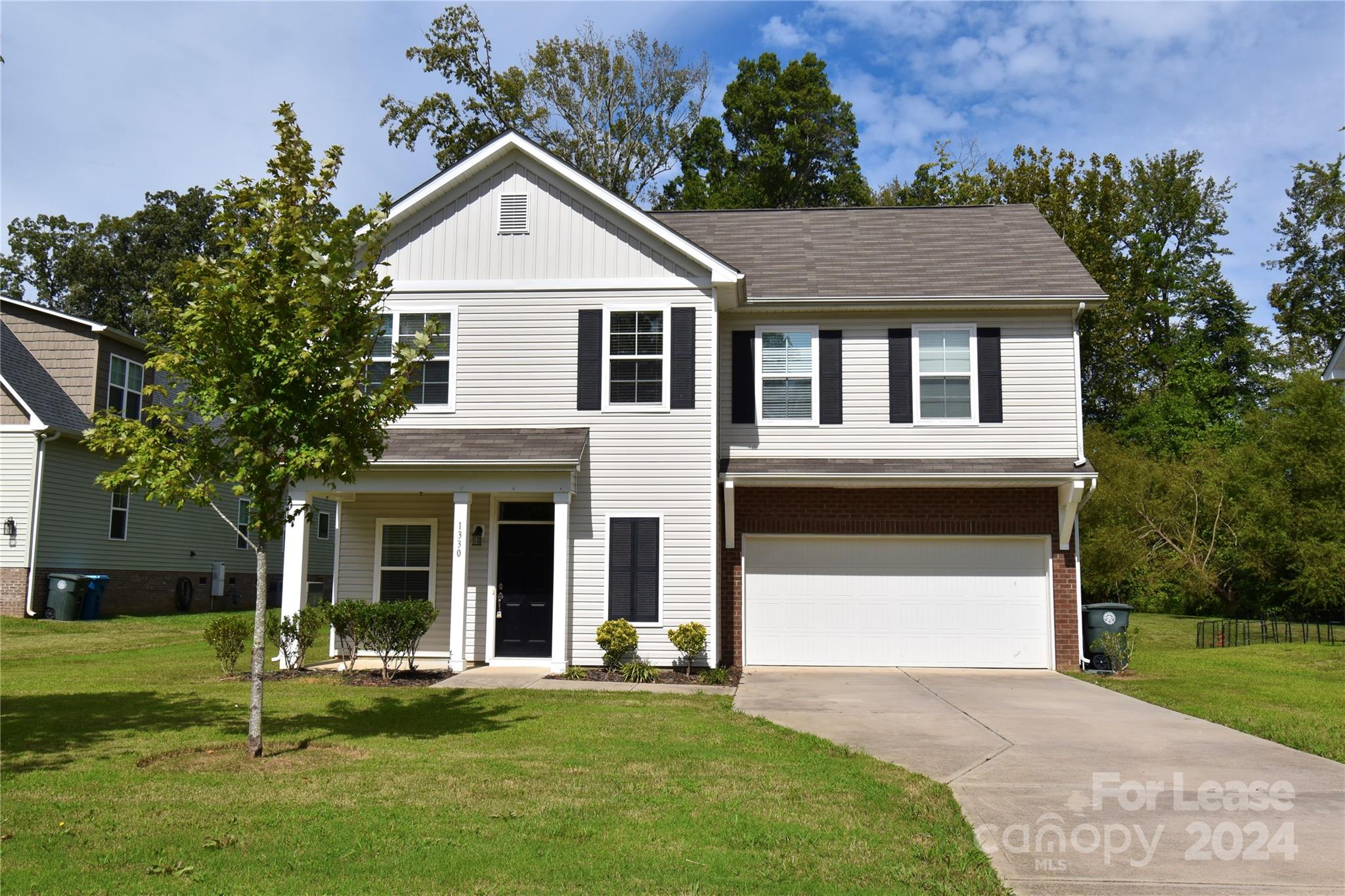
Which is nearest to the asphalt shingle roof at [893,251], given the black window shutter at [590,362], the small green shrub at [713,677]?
the black window shutter at [590,362]

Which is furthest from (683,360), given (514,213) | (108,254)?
(108,254)

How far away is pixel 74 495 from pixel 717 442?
16028 mm

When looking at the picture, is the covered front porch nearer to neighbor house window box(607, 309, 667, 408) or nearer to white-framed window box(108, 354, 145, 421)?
neighbor house window box(607, 309, 667, 408)

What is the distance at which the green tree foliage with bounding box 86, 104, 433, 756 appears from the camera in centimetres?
846

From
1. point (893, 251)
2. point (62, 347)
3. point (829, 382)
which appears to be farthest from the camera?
point (62, 347)

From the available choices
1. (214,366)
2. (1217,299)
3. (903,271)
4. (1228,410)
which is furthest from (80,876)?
(1217,299)

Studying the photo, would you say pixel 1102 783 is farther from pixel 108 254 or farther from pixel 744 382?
pixel 108 254

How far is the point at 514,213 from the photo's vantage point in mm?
15828

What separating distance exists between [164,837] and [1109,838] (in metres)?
5.58

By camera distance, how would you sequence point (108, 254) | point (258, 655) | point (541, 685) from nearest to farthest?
point (258, 655), point (541, 685), point (108, 254)

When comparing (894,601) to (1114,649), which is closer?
Result: (1114,649)

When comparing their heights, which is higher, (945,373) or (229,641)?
(945,373)

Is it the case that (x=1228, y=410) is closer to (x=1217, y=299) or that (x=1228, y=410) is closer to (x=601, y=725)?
(x=1217, y=299)

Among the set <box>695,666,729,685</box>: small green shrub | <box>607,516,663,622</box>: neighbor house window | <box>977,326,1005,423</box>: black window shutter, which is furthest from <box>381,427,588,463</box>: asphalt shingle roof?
<box>977,326,1005,423</box>: black window shutter
